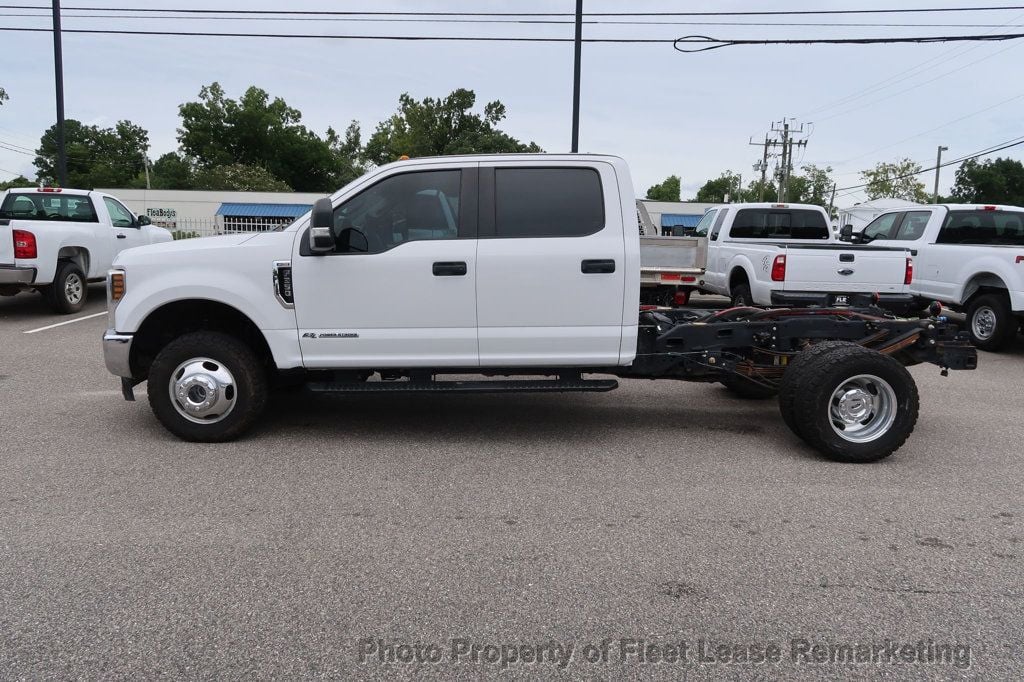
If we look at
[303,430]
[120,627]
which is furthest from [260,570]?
[303,430]

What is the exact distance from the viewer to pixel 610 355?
5.53 meters

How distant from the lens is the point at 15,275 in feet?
36.3

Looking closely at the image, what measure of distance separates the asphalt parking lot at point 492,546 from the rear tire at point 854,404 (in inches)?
6.9

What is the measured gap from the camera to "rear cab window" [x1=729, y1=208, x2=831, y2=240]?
1273cm

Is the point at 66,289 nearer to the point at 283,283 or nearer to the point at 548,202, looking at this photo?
the point at 283,283

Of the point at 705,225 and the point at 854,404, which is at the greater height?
the point at 705,225

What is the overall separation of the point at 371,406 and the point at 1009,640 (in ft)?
16.3

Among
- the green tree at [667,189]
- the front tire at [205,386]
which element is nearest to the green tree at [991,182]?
the green tree at [667,189]

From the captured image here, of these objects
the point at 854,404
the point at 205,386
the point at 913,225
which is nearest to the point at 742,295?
the point at 913,225

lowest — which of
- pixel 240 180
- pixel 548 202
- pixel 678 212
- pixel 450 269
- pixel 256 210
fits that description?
pixel 450 269

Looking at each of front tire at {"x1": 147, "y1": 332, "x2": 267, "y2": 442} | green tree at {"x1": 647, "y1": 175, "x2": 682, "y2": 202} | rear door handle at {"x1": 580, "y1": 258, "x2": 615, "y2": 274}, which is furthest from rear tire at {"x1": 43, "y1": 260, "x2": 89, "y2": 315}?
green tree at {"x1": 647, "y1": 175, "x2": 682, "y2": 202}

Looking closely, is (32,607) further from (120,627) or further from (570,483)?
(570,483)

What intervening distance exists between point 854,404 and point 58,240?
11217 millimetres

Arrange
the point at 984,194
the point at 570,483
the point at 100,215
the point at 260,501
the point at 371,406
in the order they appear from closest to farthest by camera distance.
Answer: the point at 260,501, the point at 570,483, the point at 371,406, the point at 100,215, the point at 984,194
